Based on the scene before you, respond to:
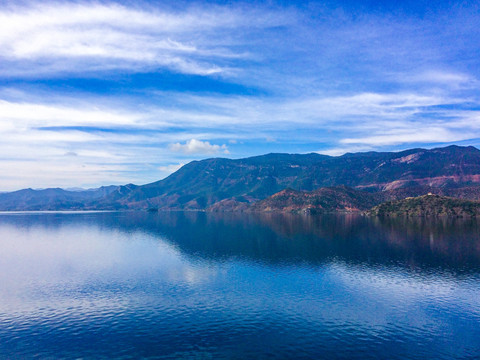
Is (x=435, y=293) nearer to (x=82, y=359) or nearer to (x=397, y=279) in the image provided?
(x=397, y=279)

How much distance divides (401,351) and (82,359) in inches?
2158

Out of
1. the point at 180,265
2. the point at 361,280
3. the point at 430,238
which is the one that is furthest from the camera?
the point at 430,238

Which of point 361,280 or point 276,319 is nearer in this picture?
point 276,319

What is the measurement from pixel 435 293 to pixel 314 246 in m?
87.0

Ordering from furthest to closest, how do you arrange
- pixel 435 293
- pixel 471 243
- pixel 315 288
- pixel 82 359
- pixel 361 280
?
pixel 471 243 < pixel 361 280 < pixel 315 288 < pixel 435 293 < pixel 82 359

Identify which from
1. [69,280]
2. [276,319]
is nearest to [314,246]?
[276,319]

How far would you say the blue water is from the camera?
56.5 metres

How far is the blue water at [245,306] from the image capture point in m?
56.5

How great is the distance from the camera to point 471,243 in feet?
546

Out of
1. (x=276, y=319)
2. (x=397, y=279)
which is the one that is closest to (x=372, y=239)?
(x=397, y=279)

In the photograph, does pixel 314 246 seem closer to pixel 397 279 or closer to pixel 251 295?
pixel 397 279

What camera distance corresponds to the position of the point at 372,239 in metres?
194

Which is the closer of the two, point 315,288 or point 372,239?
point 315,288

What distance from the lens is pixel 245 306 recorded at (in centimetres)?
7725
